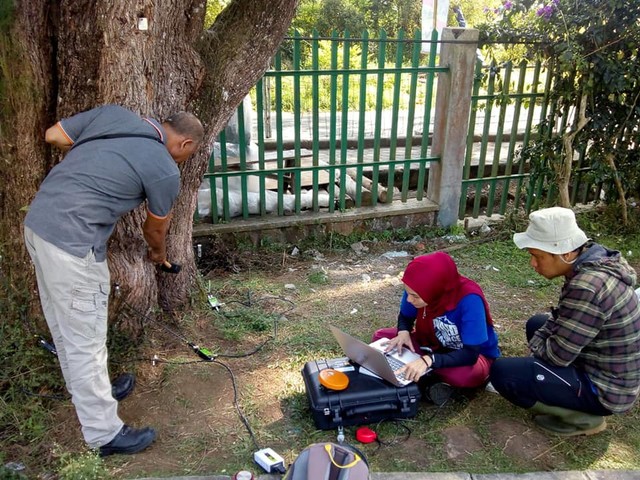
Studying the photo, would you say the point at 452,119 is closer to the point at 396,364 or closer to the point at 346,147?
the point at 346,147

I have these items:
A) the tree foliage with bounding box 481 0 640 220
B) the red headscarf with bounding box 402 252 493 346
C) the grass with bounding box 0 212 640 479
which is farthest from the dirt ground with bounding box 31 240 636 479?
the tree foliage with bounding box 481 0 640 220

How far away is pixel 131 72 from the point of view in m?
3.08

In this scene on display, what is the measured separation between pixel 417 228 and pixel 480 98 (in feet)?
4.82

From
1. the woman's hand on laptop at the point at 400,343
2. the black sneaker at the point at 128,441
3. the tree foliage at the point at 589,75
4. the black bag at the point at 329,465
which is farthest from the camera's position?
the tree foliage at the point at 589,75

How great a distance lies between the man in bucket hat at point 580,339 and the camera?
2.78 m

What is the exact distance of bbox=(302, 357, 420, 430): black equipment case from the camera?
9.96 feet

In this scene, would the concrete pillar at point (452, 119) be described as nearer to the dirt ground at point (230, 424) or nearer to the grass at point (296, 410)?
the grass at point (296, 410)

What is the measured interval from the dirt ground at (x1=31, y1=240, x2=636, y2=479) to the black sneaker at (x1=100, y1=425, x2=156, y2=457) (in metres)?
0.04

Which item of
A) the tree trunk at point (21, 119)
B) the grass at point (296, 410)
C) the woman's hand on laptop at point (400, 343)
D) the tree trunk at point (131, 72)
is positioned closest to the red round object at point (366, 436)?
the grass at point (296, 410)

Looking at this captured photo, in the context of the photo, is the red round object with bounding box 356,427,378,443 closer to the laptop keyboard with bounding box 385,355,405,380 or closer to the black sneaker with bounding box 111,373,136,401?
the laptop keyboard with bounding box 385,355,405,380

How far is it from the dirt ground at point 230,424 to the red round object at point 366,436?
6 cm

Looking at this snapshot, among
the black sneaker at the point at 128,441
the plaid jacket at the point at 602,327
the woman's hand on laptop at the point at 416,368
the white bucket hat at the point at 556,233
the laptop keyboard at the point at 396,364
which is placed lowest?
the black sneaker at the point at 128,441

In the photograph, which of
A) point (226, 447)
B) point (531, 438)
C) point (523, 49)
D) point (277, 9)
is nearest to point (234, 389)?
point (226, 447)

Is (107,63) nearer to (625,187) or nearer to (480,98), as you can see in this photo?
(480,98)
